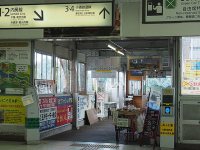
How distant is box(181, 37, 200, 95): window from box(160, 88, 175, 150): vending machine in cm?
48

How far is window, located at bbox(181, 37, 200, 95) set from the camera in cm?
699

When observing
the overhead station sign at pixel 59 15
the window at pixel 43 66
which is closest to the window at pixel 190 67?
the overhead station sign at pixel 59 15

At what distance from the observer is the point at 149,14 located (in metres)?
5.77

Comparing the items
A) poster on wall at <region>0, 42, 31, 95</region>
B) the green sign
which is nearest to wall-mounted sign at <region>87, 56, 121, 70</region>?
poster on wall at <region>0, 42, 31, 95</region>

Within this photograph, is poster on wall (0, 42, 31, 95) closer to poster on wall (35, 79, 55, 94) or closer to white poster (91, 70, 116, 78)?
poster on wall (35, 79, 55, 94)

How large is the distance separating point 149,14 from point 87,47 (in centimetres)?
550

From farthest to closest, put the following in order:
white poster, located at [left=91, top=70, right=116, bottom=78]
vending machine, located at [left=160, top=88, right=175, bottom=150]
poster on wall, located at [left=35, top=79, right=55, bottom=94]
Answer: white poster, located at [left=91, top=70, right=116, bottom=78] → poster on wall, located at [left=35, top=79, right=55, bottom=94] → vending machine, located at [left=160, top=88, right=175, bottom=150]

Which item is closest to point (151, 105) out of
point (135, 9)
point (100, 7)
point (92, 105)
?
point (135, 9)

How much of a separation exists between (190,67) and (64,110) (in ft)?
16.6

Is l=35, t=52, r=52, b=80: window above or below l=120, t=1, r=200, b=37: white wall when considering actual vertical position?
below

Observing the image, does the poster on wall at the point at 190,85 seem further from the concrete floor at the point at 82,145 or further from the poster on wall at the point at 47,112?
the poster on wall at the point at 47,112

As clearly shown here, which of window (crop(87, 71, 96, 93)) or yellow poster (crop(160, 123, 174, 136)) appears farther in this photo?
window (crop(87, 71, 96, 93))

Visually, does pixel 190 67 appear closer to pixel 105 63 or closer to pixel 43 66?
pixel 105 63

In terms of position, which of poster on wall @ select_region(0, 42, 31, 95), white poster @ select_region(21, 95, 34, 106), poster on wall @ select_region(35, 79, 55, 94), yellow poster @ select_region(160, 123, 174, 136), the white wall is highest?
the white wall
